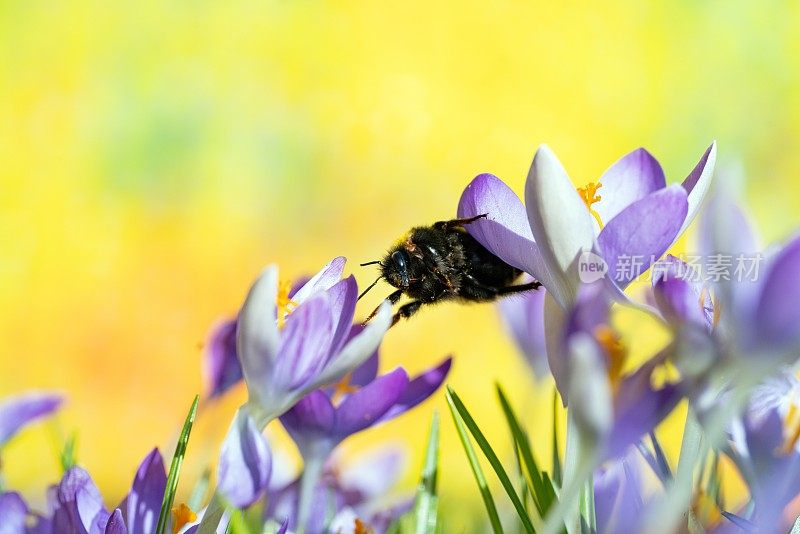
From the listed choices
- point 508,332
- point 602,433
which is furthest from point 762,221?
point 602,433

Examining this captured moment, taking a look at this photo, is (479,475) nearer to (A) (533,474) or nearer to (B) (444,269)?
(A) (533,474)

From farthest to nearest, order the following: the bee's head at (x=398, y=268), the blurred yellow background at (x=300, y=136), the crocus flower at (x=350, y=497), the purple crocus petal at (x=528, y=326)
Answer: the blurred yellow background at (x=300, y=136)
the purple crocus petal at (x=528, y=326)
the bee's head at (x=398, y=268)
the crocus flower at (x=350, y=497)

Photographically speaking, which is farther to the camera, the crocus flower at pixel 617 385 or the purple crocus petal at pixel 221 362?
the purple crocus petal at pixel 221 362

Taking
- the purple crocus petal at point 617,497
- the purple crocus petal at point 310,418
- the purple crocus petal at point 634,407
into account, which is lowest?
the purple crocus petal at point 617,497

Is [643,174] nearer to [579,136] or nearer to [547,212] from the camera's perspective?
[547,212]

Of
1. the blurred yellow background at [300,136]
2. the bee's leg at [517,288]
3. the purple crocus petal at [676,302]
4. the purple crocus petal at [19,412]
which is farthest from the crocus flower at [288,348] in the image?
the blurred yellow background at [300,136]

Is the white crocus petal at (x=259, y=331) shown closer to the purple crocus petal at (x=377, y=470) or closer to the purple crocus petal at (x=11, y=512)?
the purple crocus petal at (x=11, y=512)
